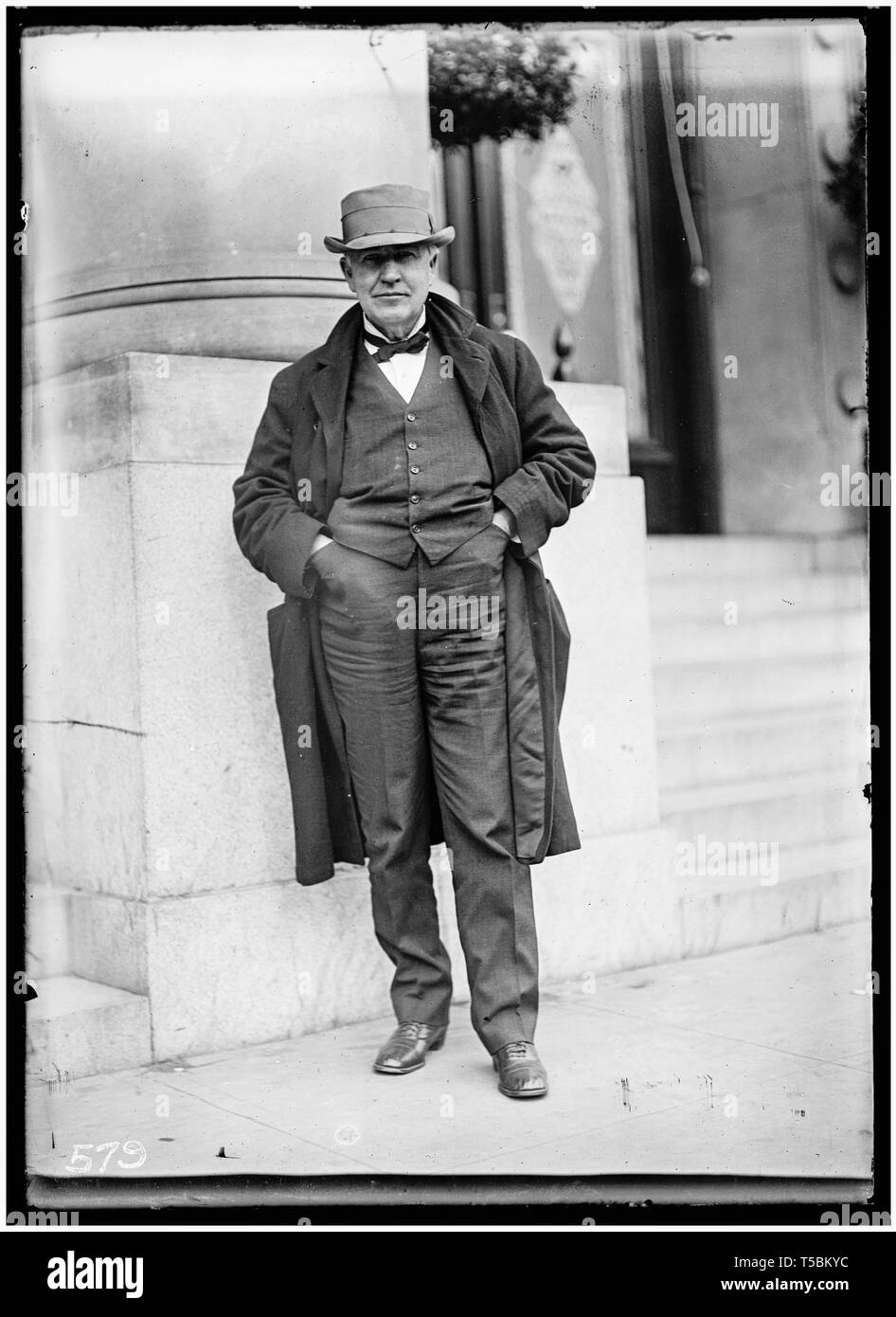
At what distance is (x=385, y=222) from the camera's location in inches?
145

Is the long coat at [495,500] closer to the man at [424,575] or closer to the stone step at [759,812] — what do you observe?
the man at [424,575]

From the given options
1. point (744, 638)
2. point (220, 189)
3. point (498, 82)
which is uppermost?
point (498, 82)

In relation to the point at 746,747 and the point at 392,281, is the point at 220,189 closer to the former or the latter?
the point at 392,281

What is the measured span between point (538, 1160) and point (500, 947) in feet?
1.95

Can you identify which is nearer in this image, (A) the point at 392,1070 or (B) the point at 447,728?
(B) the point at 447,728

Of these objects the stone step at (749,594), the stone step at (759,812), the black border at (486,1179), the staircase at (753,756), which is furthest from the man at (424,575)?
the stone step at (749,594)

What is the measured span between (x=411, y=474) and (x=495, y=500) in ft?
0.76

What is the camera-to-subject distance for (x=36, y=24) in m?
3.46

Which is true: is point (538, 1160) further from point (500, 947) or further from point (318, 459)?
point (318, 459)

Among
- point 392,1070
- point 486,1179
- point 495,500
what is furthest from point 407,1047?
point 495,500

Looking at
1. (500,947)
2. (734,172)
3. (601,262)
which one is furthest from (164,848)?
(734,172)

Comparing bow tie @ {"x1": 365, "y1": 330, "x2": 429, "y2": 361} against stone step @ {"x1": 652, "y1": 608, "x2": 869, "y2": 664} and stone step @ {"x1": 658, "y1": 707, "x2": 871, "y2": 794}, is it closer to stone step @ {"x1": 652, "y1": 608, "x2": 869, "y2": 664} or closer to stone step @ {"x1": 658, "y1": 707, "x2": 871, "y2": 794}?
stone step @ {"x1": 652, "y1": 608, "x2": 869, "y2": 664}

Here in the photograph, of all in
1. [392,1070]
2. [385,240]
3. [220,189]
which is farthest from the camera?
[220,189]

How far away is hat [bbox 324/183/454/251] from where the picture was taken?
3678 millimetres
